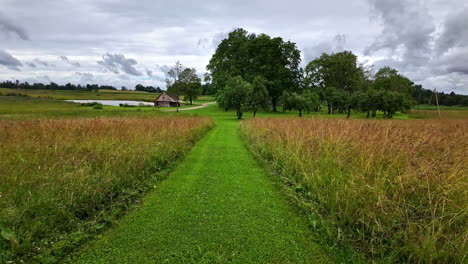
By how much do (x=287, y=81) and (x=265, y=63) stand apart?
21.1 ft

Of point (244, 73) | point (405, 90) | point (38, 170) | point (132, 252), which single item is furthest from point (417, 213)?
point (405, 90)

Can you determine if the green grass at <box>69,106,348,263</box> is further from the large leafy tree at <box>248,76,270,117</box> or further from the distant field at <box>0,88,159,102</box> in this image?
the distant field at <box>0,88,159,102</box>

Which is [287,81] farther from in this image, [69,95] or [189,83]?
[69,95]

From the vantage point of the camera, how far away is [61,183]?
4.12m

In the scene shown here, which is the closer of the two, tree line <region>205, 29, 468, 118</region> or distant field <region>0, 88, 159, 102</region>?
tree line <region>205, 29, 468, 118</region>

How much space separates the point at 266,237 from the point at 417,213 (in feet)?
8.41

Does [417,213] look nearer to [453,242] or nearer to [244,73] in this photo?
[453,242]

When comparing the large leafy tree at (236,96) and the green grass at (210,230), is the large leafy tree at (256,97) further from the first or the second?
the green grass at (210,230)

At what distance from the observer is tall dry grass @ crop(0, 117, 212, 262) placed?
309 cm

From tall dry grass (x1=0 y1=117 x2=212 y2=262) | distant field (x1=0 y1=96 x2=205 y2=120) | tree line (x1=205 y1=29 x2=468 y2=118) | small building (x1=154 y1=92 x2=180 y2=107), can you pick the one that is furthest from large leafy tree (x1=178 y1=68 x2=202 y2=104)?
tall dry grass (x1=0 y1=117 x2=212 y2=262)

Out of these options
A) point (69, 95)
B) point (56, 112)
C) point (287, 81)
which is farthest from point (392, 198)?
point (69, 95)

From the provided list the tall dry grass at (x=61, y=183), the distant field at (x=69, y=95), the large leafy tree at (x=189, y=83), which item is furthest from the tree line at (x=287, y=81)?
the distant field at (x=69, y=95)

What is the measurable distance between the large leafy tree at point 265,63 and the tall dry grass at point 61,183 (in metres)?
37.7

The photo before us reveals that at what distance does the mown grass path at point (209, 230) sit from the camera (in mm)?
2971
